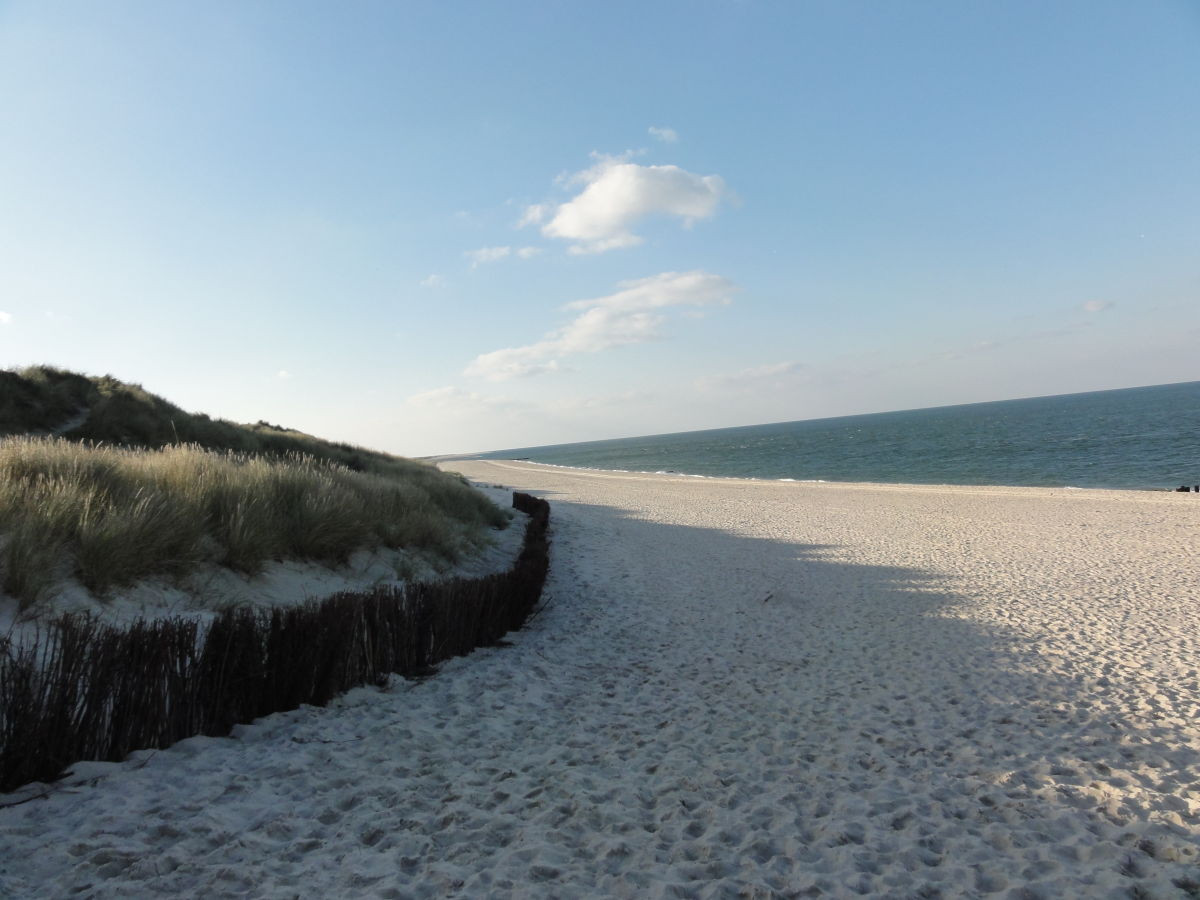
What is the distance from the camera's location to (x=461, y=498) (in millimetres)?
15688

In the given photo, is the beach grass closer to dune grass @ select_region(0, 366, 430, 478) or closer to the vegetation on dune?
the vegetation on dune

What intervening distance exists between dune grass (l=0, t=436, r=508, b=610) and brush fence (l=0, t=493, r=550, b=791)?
94 cm

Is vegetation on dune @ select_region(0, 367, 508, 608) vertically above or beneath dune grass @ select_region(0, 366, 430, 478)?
beneath

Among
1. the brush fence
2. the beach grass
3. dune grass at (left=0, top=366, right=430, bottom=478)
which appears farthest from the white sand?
dune grass at (left=0, top=366, right=430, bottom=478)

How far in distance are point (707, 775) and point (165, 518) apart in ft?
17.8

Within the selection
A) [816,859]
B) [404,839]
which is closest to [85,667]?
[404,839]

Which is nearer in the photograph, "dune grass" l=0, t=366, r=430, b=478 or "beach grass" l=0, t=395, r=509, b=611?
"beach grass" l=0, t=395, r=509, b=611

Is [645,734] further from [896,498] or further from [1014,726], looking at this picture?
[896,498]

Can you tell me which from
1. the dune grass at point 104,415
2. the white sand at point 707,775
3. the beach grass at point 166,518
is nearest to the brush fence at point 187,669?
the white sand at point 707,775

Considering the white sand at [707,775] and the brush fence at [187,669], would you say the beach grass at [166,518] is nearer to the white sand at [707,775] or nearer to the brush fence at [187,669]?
the brush fence at [187,669]

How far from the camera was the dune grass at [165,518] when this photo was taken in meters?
5.07

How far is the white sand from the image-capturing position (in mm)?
2939

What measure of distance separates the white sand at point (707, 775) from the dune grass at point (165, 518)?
92.9 inches

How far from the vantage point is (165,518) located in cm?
599
